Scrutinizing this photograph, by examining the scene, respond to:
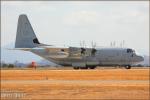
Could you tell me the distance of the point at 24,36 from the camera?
98.5 metres

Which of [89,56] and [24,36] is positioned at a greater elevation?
[24,36]

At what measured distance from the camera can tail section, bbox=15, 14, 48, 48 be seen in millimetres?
97812

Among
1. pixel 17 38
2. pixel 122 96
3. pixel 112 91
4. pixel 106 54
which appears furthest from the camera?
pixel 17 38

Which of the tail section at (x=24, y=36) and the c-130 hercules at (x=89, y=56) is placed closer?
the c-130 hercules at (x=89, y=56)

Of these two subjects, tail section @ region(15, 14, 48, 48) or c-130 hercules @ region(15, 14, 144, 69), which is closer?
c-130 hercules @ region(15, 14, 144, 69)

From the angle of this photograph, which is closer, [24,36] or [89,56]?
[89,56]

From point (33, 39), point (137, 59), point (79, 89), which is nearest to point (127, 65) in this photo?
point (137, 59)

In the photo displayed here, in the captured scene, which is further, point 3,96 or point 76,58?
point 76,58

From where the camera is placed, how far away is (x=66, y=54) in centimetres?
9069

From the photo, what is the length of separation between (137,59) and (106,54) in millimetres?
6112

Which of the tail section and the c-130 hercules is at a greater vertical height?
the tail section

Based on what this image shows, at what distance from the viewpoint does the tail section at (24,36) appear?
97812 millimetres

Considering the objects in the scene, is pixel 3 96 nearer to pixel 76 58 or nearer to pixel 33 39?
pixel 76 58

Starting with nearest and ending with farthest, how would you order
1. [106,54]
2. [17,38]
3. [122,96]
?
[122,96]
[106,54]
[17,38]
